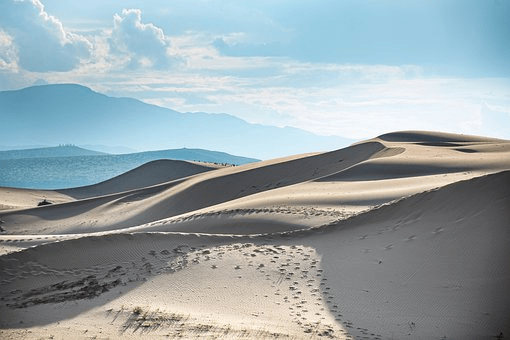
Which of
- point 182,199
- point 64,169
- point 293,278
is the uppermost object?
point 293,278

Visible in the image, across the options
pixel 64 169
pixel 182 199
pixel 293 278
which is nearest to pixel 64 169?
pixel 64 169

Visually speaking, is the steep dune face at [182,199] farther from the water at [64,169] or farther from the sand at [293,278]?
the water at [64,169]

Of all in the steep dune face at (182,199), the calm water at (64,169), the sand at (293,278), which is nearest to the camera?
the sand at (293,278)

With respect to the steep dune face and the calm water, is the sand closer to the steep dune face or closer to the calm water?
the steep dune face

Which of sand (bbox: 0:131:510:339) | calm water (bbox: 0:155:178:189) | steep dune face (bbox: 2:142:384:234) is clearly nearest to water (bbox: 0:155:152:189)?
calm water (bbox: 0:155:178:189)

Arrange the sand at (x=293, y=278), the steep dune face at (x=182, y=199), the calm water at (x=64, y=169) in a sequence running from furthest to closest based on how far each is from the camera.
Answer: the calm water at (x=64, y=169)
the steep dune face at (x=182, y=199)
the sand at (x=293, y=278)

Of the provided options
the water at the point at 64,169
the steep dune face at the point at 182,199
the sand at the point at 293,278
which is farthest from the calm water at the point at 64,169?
the sand at the point at 293,278

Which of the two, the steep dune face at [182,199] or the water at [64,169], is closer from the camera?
the steep dune face at [182,199]

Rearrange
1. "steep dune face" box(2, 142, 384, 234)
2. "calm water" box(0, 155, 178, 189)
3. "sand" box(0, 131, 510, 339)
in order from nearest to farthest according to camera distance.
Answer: "sand" box(0, 131, 510, 339), "steep dune face" box(2, 142, 384, 234), "calm water" box(0, 155, 178, 189)

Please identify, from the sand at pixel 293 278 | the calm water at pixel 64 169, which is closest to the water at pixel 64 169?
the calm water at pixel 64 169

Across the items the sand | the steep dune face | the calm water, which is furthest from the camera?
the calm water

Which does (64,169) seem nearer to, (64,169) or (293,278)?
(64,169)

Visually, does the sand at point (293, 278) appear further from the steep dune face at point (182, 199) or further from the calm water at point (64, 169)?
the calm water at point (64, 169)

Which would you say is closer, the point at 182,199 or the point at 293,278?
the point at 293,278
